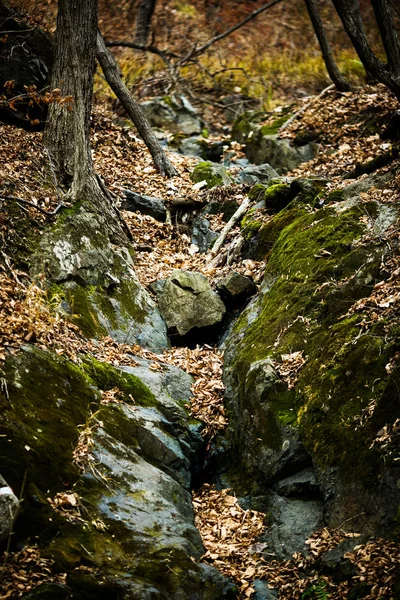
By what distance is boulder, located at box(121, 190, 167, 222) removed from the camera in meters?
10.2

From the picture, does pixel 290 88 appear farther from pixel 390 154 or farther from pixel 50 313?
pixel 50 313

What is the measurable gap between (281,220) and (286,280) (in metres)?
1.68

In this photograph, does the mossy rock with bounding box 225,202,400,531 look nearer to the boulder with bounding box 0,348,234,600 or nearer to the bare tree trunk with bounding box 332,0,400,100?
the boulder with bounding box 0,348,234,600

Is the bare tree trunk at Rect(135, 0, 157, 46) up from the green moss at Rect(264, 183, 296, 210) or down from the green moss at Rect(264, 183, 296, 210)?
up

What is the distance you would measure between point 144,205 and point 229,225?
180 centimetres

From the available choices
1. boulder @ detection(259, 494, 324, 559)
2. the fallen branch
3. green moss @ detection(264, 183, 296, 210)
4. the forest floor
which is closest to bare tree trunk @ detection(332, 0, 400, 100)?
the forest floor

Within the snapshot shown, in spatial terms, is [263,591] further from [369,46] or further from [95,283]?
[369,46]

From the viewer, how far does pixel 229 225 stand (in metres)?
9.48

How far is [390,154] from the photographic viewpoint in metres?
8.60

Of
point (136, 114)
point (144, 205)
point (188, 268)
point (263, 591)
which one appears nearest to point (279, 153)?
point (136, 114)

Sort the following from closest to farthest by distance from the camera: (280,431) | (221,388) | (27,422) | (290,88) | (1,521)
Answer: (1,521) < (27,422) < (280,431) < (221,388) < (290,88)

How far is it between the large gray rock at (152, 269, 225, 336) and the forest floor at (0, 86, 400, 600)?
0.44 meters

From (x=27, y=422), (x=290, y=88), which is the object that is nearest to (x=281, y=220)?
(x=27, y=422)

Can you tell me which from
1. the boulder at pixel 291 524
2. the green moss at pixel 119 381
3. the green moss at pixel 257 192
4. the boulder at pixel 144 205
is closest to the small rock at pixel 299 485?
the boulder at pixel 291 524
